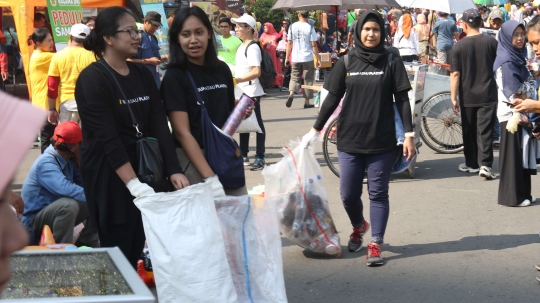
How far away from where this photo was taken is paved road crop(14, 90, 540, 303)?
15.8 feet

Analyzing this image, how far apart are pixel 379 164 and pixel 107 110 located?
224cm

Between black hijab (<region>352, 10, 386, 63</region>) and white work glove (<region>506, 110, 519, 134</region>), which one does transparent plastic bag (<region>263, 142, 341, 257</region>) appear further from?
white work glove (<region>506, 110, 519, 134</region>)

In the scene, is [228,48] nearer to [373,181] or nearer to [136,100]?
[373,181]

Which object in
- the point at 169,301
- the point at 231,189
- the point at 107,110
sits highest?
the point at 107,110

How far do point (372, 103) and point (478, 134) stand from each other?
350cm

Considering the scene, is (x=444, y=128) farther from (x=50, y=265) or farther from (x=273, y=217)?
(x=50, y=265)

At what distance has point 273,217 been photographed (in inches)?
161

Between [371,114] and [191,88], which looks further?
[371,114]

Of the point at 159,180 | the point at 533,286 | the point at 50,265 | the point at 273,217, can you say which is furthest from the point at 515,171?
the point at 50,265

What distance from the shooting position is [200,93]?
4.09 metres

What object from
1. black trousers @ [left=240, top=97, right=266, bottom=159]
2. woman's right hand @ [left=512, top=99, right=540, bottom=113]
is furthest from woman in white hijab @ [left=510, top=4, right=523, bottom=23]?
woman's right hand @ [left=512, top=99, right=540, bottom=113]

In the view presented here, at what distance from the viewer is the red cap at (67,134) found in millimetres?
5309

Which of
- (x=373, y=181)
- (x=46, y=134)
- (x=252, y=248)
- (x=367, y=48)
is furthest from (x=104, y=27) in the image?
(x=46, y=134)

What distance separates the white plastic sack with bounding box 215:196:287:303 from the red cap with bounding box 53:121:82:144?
6.12 ft
